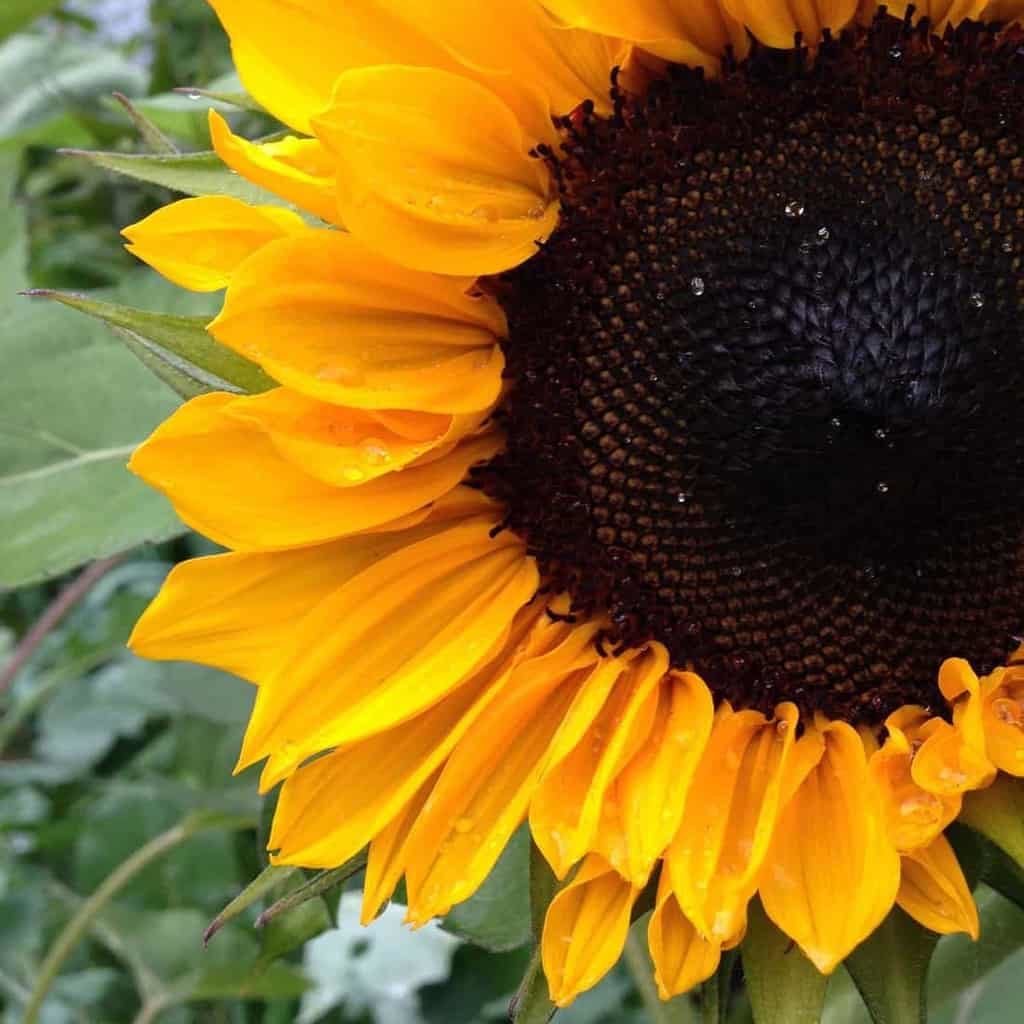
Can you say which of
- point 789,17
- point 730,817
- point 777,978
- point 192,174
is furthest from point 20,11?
point 777,978

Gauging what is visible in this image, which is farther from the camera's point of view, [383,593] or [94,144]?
[94,144]

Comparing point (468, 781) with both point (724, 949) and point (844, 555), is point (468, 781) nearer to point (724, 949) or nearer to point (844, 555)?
point (724, 949)

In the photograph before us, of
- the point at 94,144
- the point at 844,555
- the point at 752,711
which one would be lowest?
the point at 94,144

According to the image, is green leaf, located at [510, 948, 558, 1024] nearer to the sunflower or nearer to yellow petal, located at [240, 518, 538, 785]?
the sunflower

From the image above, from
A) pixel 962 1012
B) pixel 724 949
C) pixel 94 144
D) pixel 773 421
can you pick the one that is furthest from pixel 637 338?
pixel 94 144

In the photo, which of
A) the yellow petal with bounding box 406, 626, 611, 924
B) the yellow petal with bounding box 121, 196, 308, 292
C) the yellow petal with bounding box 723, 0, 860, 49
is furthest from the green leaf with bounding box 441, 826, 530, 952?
the yellow petal with bounding box 723, 0, 860, 49

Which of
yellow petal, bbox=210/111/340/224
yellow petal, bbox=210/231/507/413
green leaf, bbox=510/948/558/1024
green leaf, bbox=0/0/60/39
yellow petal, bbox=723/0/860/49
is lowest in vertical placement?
green leaf, bbox=510/948/558/1024

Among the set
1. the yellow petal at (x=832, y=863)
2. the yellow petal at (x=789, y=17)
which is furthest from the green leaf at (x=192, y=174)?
the yellow petal at (x=832, y=863)
